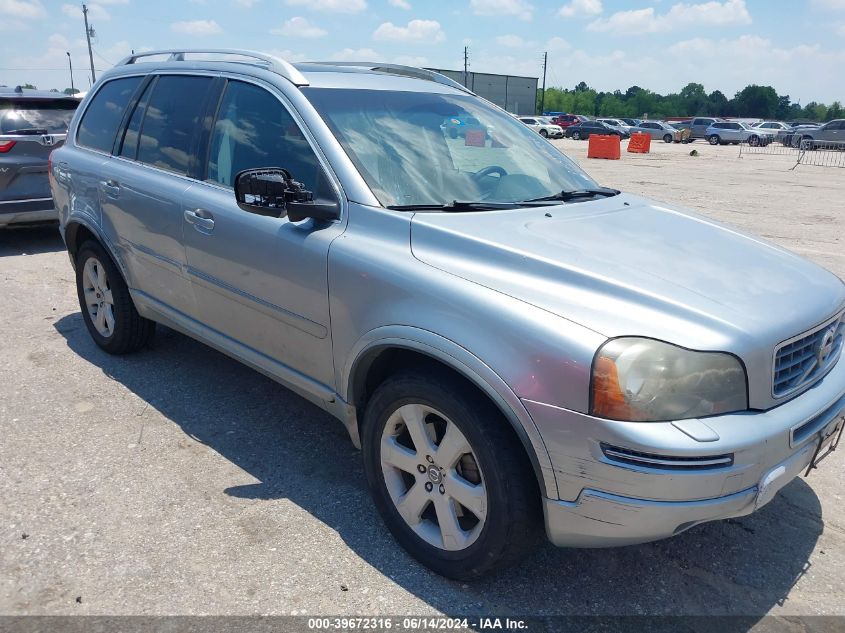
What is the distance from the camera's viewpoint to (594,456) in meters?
2.13

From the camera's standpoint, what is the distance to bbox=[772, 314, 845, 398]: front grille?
2.33 metres

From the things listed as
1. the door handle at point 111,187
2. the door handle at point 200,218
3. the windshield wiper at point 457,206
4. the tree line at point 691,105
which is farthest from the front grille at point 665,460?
the tree line at point 691,105

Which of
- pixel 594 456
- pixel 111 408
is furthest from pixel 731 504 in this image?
pixel 111 408

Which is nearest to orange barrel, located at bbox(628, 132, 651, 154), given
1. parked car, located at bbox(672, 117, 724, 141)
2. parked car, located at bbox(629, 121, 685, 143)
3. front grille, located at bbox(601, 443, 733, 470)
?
parked car, located at bbox(629, 121, 685, 143)

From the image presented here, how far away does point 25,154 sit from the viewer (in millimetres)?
7609

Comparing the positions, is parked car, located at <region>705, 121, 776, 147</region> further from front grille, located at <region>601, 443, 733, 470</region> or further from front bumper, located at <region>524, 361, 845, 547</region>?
front grille, located at <region>601, 443, 733, 470</region>

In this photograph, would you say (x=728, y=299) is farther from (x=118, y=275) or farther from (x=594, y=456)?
(x=118, y=275)

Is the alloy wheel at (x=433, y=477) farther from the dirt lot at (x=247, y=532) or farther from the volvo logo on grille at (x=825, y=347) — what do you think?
the volvo logo on grille at (x=825, y=347)

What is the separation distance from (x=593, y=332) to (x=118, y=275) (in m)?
3.49

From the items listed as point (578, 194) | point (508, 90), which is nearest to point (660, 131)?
point (508, 90)

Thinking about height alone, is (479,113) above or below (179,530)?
above

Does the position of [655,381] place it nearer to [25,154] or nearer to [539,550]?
[539,550]

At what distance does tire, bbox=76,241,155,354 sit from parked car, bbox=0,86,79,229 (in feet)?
10.9

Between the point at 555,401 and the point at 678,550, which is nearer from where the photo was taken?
the point at 555,401
